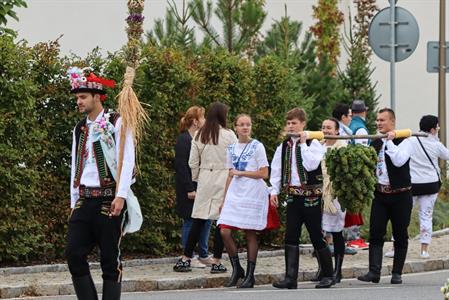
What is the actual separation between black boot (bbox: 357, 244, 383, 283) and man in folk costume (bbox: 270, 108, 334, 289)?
596 mm

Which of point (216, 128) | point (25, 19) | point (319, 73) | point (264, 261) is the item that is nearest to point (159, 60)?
point (216, 128)

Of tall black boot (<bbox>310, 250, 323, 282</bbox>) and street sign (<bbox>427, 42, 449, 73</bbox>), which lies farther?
street sign (<bbox>427, 42, 449, 73</bbox>)

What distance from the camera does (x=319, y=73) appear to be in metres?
27.8

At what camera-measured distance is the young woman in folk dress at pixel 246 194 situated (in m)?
14.7

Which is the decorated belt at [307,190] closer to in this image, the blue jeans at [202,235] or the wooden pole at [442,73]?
the blue jeans at [202,235]

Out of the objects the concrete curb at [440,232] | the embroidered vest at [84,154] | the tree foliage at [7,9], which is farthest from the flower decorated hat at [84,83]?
the concrete curb at [440,232]

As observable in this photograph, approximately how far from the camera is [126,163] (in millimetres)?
10547

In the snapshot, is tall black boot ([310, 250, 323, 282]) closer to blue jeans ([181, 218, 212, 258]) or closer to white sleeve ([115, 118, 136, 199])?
blue jeans ([181, 218, 212, 258])

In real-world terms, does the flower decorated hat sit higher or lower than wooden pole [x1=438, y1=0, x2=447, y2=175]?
lower

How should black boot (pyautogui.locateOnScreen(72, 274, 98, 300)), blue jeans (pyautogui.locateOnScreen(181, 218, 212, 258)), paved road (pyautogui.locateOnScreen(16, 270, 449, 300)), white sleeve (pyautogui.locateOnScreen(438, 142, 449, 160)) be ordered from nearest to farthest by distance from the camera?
black boot (pyautogui.locateOnScreen(72, 274, 98, 300))
paved road (pyautogui.locateOnScreen(16, 270, 449, 300))
blue jeans (pyautogui.locateOnScreen(181, 218, 212, 258))
white sleeve (pyautogui.locateOnScreen(438, 142, 449, 160))

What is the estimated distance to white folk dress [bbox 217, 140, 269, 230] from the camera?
1469 centimetres

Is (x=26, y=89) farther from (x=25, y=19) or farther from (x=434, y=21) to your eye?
(x=434, y=21)

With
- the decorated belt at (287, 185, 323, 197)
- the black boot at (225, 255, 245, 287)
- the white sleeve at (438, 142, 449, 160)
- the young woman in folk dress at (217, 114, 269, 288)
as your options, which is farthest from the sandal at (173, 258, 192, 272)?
the white sleeve at (438, 142, 449, 160)

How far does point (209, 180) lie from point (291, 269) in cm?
164
